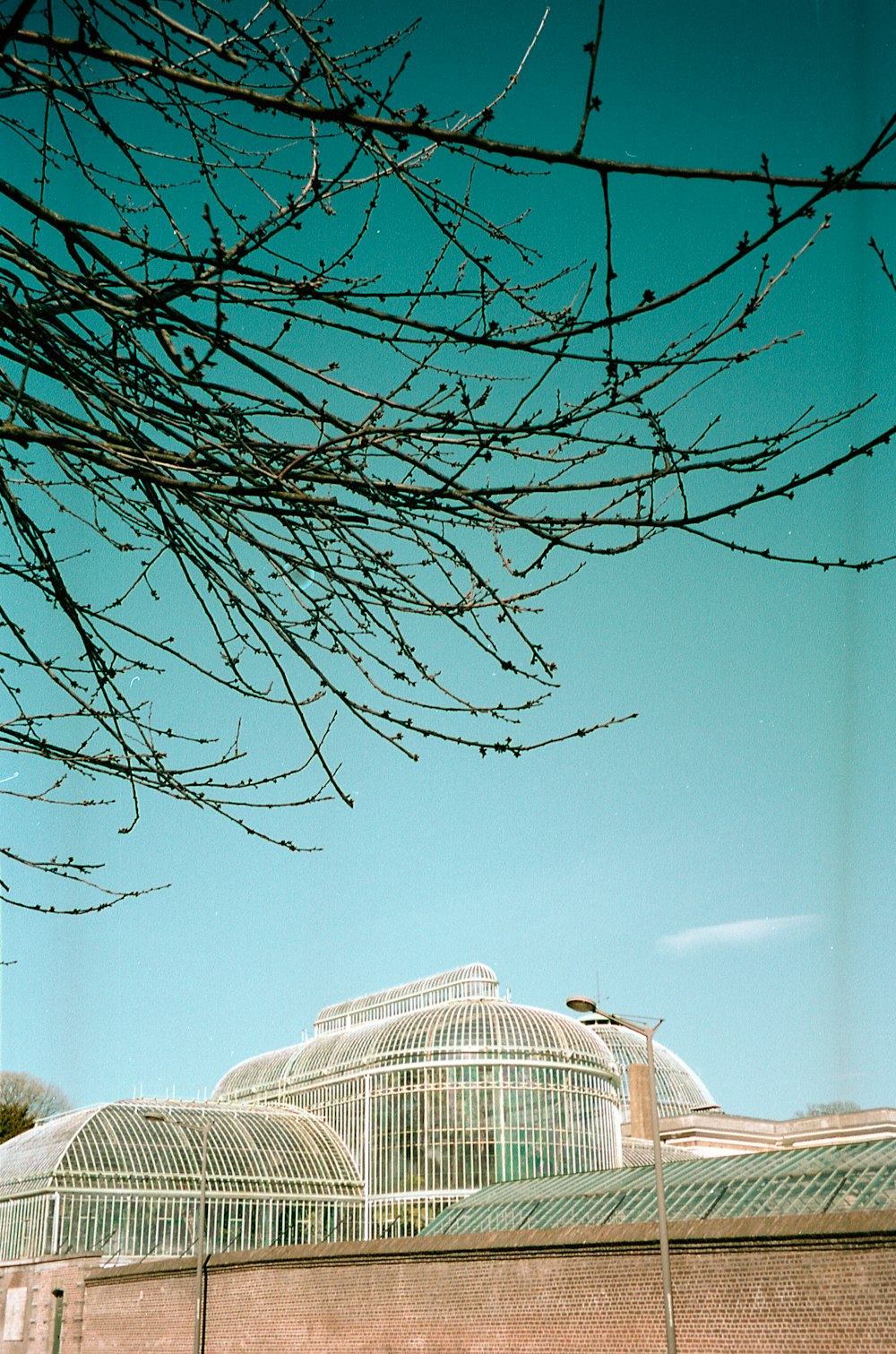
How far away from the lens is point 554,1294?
1756cm

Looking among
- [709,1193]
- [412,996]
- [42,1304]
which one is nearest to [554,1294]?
[709,1193]

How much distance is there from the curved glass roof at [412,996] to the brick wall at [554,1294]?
19.8m

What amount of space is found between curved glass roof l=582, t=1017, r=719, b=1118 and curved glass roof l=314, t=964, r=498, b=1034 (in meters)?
11.0

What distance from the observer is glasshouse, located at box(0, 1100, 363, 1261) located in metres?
31.0

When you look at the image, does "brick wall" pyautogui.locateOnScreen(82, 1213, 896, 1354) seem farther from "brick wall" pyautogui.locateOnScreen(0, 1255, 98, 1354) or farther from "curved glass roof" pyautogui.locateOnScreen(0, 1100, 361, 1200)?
"curved glass roof" pyautogui.locateOnScreen(0, 1100, 361, 1200)

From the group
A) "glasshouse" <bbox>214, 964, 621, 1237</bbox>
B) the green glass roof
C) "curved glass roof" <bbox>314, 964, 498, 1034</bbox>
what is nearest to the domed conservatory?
"glasshouse" <bbox>214, 964, 621, 1237</bbox>

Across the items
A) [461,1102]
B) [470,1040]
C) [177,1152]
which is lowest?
[177,1152]

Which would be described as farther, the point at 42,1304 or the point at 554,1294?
the point at 42,1304

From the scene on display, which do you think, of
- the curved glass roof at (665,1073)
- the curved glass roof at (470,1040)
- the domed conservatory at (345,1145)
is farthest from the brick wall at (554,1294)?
the curved glass roof at (665,1073)

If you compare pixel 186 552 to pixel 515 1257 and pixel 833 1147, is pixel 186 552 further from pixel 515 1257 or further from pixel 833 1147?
pixel 833 1147

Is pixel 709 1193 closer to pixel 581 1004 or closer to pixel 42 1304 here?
pixel 581 1004

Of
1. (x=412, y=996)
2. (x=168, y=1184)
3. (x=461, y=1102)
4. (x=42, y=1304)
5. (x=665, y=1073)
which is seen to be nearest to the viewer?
(x=42, y=1304)

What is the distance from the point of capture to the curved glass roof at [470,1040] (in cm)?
3691

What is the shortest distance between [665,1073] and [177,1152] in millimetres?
34925
